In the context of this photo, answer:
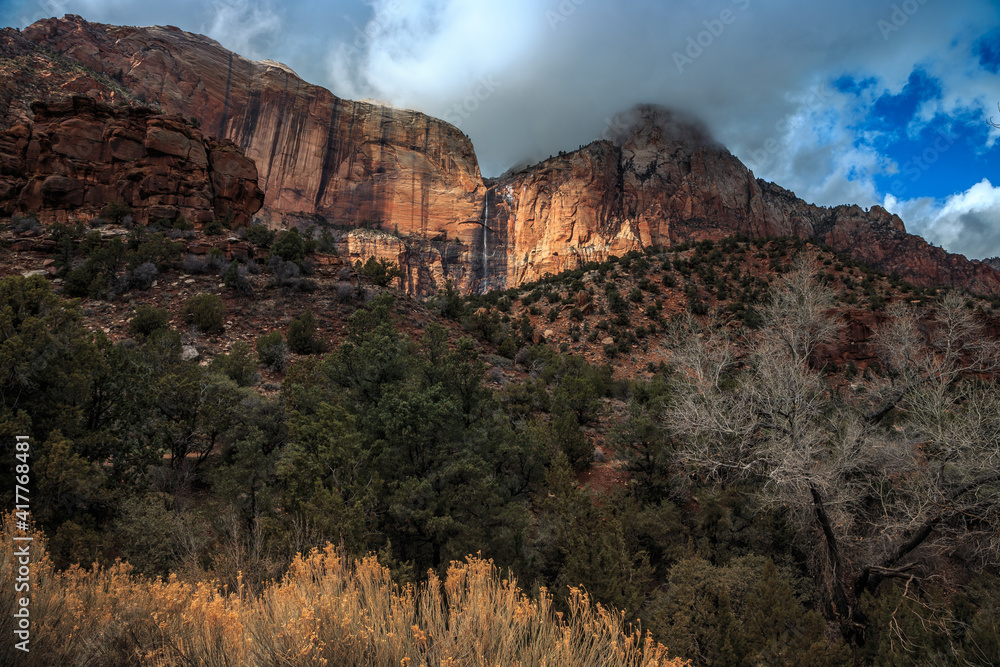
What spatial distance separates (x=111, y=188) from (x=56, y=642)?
94.8 feet

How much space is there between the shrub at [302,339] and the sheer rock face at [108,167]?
13.7 m

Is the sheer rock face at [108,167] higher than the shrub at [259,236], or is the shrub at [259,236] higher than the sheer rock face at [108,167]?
the sheer rock face at [108,167]

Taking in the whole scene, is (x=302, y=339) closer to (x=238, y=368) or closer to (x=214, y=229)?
(x=238, y=368)

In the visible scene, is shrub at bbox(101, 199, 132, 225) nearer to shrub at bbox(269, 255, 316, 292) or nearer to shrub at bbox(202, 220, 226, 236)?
shrub at bbox(202, 220, 226, 236)

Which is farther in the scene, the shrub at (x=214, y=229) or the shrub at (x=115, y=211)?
the shrub at (x=214, y=229)

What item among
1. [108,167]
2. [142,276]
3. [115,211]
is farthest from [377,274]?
[108,167]

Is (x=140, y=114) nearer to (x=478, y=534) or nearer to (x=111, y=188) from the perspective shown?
(x=111, y=188)

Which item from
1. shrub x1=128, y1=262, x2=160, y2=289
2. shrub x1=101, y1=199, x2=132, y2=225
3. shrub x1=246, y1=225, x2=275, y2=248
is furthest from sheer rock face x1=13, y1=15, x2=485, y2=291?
shrub x1=128, y1=262, x2=160, y2=289

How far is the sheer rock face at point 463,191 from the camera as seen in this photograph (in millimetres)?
59531

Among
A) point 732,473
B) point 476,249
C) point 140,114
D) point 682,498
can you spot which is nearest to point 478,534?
point 682,498

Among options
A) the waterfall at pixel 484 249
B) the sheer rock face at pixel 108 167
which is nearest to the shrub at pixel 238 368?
the sheer rock face at pixel 108 167

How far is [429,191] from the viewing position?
2633 inches

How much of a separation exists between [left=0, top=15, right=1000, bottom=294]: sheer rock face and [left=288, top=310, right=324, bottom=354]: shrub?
44016 mm

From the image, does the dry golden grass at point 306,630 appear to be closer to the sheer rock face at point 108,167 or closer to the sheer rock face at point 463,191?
the sheer rock face at point 108,167
